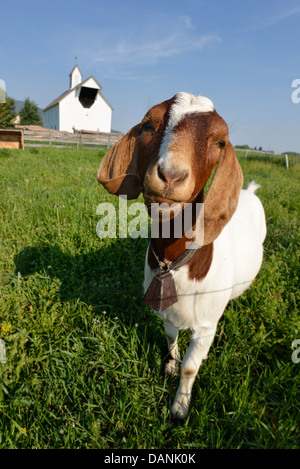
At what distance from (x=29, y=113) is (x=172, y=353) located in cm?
7077

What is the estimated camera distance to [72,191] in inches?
175

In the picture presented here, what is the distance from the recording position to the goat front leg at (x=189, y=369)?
1678 mm

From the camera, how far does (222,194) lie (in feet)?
4.44

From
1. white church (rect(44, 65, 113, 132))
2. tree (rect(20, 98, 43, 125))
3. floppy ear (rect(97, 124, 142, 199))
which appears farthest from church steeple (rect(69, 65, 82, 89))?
floppy ear (rect(97, 124, 142, 199))

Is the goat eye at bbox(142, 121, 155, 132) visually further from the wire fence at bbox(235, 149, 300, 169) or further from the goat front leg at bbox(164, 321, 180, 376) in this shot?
the wire fence at bbox(235, 149, 300, 169)

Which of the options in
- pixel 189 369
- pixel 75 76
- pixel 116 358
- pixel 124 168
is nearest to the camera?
pixel 124 168

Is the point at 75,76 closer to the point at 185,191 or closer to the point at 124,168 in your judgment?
the point at 124,168

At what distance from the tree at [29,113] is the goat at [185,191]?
68.6 meters

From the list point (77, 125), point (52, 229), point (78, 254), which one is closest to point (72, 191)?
point (52, 229)

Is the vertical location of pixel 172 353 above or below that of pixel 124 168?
below

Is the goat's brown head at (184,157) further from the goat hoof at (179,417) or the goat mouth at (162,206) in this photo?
the goat hoof at (179,417)

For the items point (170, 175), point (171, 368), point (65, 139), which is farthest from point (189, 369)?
point (65, 139)
